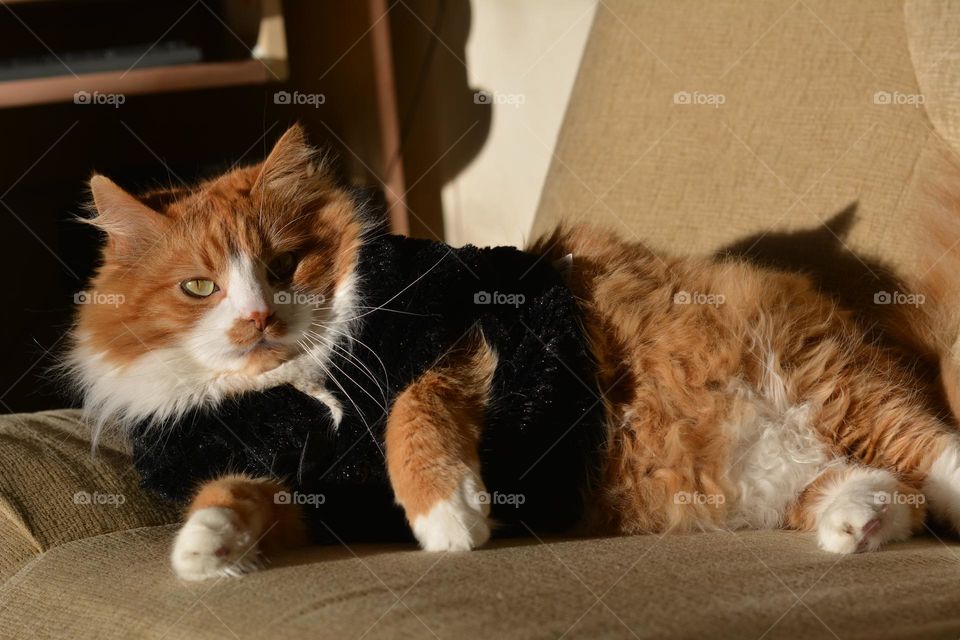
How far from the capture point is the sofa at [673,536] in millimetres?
968

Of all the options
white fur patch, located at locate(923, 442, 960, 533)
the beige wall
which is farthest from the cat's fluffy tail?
the beige wall

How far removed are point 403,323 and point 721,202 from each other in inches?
32.0

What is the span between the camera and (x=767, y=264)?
1.71 meters

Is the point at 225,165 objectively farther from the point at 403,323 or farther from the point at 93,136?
the point at 403,323

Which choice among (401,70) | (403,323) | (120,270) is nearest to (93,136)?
(401,70)

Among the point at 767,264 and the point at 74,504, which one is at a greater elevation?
the point at 767,264

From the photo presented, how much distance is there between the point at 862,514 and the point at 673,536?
0.82 ft

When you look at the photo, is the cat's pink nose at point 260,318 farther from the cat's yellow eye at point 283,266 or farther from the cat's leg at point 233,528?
the cat's leg at point 233,528

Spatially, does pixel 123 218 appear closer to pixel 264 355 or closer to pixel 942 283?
pixel 264 355

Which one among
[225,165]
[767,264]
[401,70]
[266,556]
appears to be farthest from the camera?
[401,70]
